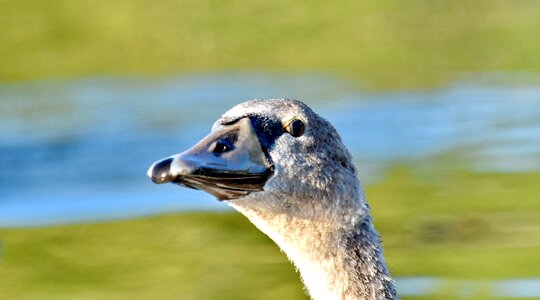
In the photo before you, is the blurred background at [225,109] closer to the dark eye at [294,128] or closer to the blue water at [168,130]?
the blue water at [168,130]

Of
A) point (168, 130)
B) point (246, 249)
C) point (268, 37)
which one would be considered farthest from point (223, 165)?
point (268, 37)

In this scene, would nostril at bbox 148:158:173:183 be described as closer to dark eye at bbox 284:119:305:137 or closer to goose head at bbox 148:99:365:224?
goose head at bbox 148:99:365:224

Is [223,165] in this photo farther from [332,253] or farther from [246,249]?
[246,249]

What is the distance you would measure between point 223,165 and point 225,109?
31.0ft

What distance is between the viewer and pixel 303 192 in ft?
22.2

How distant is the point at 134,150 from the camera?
49.3 ft

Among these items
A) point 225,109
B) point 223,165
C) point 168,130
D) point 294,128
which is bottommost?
point 223,165

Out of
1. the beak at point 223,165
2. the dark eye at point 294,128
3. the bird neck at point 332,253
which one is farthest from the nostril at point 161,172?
the dark eye at point 294,128

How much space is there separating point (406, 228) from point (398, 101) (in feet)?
15.8

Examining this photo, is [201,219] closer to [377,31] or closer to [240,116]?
[240,116]

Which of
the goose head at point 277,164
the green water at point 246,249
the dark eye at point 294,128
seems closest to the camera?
the goose head at point 277,164

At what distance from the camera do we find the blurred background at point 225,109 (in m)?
10.7

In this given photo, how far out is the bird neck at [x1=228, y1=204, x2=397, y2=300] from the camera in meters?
6.73

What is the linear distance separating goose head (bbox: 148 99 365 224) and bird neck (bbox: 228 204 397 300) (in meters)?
0.05
